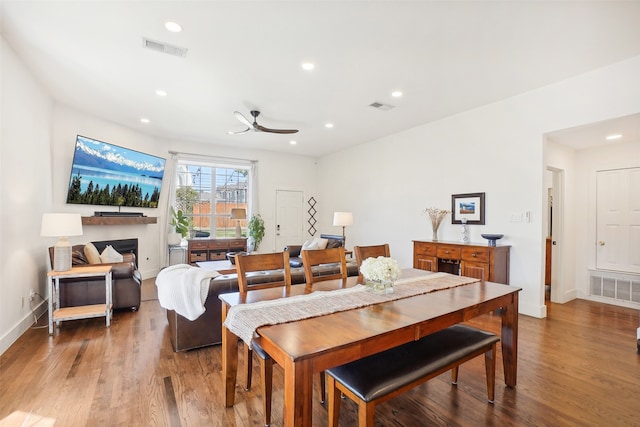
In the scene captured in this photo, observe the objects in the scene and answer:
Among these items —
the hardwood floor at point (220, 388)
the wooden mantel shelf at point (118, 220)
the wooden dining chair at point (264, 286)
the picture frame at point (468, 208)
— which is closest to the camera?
the wooden dining chair at point (264, 286)

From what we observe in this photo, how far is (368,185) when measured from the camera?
6.77 m

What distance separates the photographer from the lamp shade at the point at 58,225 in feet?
11.0

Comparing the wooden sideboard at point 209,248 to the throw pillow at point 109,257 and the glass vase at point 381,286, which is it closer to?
the throw pillow at point 109,257

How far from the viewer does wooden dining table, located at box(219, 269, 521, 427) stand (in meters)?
1.22

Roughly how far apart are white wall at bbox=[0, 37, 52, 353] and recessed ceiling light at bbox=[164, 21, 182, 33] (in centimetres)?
166

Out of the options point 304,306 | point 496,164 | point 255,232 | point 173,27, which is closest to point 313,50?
point 173,27

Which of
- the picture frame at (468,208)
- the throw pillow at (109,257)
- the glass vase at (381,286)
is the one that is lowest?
the throw pillow at (109,257)

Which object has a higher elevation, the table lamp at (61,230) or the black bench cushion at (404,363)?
the table lamp at (61,230)

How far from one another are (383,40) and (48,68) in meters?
3.75

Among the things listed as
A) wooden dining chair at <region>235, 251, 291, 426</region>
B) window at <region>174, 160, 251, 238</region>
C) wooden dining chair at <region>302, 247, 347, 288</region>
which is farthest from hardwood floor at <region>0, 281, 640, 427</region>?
window at <region>174, 160, 251, 238</region>

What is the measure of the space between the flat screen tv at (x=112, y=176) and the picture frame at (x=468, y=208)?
5.71 metres

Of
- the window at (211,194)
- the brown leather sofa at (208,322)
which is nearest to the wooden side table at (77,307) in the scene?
the brown leather sofa at (208,322)

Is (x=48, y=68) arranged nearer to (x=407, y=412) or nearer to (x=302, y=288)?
(x=302, y=288)

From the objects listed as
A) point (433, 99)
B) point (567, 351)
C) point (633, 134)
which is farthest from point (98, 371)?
point (633, 134)
